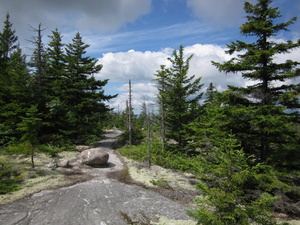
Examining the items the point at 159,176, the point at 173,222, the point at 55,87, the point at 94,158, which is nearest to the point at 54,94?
the point at 55,87

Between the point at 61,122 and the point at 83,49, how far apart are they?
12703 millimetres

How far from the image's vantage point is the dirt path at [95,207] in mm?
6988

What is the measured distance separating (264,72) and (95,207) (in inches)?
500

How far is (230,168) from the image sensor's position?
174 inches

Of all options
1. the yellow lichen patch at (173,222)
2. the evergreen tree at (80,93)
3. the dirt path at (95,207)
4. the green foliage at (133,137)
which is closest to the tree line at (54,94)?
the evergreen tree at (80,93)

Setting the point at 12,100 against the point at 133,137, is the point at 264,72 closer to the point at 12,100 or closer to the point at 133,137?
the point at 133,137

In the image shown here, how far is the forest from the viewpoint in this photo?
4.60 meters

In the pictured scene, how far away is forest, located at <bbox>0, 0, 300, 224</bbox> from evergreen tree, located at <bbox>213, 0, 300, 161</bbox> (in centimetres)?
5

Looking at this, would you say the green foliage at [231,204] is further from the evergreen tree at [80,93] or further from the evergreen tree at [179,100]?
the evergreen tree at [80,93]

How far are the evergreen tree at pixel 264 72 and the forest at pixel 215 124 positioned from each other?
2.1 inches

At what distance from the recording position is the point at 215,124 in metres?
10.7

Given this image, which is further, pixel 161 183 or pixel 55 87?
pixel 55 87

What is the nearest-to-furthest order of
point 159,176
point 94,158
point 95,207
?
point 95,207 → point 159,176 → point 94,158

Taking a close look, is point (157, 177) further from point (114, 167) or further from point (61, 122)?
point (61, 122)
